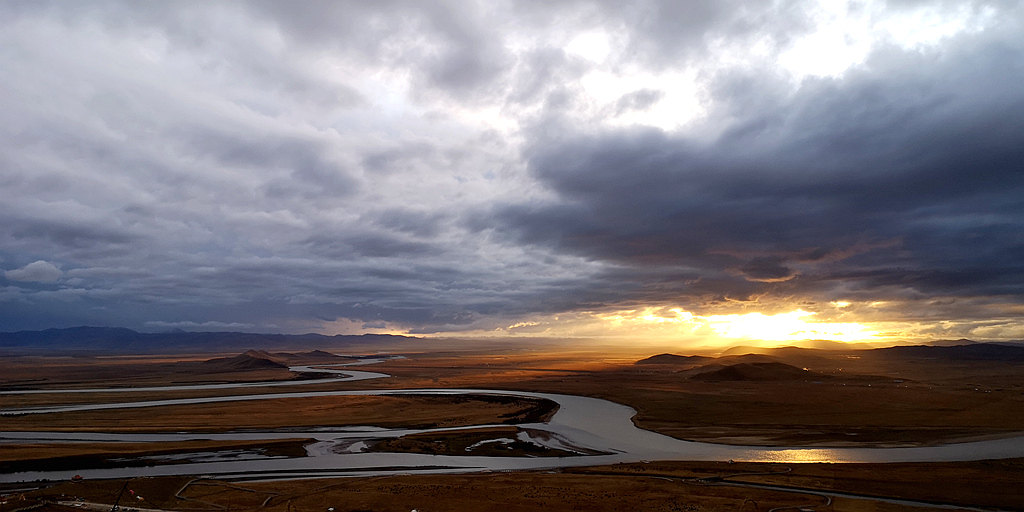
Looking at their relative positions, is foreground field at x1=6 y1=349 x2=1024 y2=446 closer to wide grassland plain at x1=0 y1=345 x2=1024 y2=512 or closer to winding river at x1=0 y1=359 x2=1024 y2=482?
wide grassland plain at x1=0 y1=345 x2=1024 y2=512

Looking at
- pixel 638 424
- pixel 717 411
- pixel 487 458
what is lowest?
pixel 487 458

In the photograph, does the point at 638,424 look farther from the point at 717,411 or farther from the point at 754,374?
the point at 754,374

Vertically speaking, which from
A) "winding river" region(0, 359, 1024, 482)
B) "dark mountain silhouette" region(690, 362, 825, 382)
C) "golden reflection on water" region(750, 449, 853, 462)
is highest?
"dark mountain silhouette" region(690, 362, 825, 382)

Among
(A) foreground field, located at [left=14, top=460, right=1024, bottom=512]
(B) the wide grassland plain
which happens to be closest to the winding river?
(B) the wide grassland plain

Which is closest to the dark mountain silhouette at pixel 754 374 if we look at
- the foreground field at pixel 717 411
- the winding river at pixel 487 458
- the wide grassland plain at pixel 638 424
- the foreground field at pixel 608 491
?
the wide grassland plain at pixel 638 424

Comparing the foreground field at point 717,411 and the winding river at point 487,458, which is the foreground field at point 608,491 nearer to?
the winding river at point 487,458

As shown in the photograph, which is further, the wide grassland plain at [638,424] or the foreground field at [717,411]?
the foreground field at [717,411]

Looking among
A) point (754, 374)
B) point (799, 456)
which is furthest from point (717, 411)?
point (754, 374)
